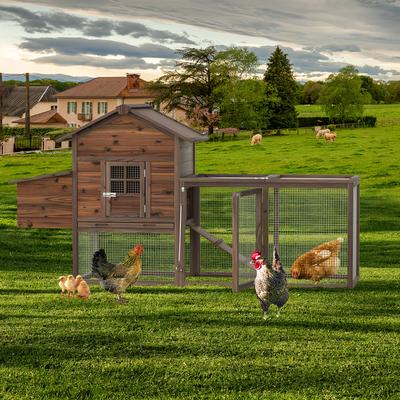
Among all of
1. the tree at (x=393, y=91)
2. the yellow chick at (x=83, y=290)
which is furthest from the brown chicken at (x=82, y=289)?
the tree at (x=393, y=91)

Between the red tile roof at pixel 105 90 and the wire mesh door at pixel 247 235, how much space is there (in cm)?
8846

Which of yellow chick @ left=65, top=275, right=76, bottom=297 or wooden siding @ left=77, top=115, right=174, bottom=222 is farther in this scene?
wooden siding @ left=77, top=115, right=174, bottom=222

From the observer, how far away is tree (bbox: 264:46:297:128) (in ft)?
285

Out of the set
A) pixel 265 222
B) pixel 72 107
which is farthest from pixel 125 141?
pixel 72 107

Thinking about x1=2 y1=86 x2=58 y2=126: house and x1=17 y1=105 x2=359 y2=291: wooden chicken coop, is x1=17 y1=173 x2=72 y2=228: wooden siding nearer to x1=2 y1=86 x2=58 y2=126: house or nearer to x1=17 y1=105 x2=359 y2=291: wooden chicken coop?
x1=17 y1=105 x2=359 y2=291: wooden chicken coop

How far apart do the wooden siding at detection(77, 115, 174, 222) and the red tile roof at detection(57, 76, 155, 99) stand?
87.8 meters

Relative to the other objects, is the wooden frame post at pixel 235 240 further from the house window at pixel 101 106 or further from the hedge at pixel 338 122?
the house window at pixel 101 106

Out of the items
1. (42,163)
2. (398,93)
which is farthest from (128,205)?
(398,93)

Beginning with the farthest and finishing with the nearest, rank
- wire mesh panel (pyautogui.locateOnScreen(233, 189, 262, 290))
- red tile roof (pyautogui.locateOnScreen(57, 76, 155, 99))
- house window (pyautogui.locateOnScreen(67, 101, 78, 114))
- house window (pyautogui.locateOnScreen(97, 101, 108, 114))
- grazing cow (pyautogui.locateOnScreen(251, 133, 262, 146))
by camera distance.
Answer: house window (pyautogui.locateOnScreen(67, 101, 78, 114)), house window (pyautogui.locateOnScreen(97, 101, 108, 114)), red tile roof (pyautogui.locateOnScreen(57, 76, 155, 99)), grazing cow (pyautogui.locateOnScreen(251, 133, 262, 146)), wire mesh panel (pyautogui.locateOnScreen(233, 189, 262, 290))

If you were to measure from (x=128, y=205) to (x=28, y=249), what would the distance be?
7464 millimetres

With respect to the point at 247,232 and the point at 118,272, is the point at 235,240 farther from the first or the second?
the point at 118,272

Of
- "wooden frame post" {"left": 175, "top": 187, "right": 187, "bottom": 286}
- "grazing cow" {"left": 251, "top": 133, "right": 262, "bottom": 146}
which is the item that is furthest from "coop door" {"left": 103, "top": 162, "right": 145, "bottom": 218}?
"grazing cow" {"left": 251, "top": 133, "right": 262, "bottom": 146}

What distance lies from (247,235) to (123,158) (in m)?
2.89

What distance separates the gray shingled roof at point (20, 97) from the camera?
380 feet
